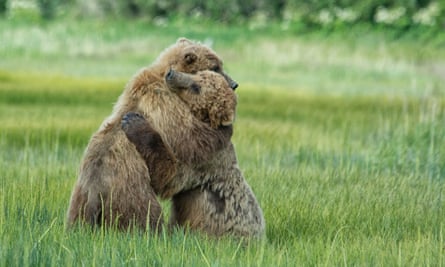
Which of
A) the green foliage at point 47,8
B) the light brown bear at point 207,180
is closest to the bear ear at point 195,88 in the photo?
the light brown bear at point 207,180

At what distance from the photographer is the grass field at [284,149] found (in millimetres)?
4086

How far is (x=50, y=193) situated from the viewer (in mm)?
5371

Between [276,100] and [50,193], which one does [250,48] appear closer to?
[276,100]

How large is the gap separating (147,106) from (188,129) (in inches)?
8.7

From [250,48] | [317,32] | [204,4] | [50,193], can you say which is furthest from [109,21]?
[50,193]

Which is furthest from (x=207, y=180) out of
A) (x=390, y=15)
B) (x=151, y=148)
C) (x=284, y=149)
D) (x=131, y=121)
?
(x=390, y=15)

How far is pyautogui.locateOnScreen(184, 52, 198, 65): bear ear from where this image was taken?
447 cm

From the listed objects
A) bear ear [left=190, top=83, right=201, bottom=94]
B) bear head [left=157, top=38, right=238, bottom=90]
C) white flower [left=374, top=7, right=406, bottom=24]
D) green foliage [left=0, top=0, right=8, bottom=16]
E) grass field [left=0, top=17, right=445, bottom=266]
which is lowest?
grass field [left=0, top=17, right=445, bottom=266]

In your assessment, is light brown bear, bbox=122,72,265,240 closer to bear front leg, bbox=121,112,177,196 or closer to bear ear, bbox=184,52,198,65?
bear front leg, bbox=121,112,177,196

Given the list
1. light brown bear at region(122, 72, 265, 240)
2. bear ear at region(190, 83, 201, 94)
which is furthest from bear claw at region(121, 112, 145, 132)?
bear ear at region(190, 83, 201, 94)

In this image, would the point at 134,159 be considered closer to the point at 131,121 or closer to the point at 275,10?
the point at 131,121

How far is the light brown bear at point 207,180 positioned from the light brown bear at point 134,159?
4 centimetres

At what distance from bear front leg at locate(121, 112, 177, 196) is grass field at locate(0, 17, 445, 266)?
0.29m

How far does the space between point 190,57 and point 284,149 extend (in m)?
4.26
